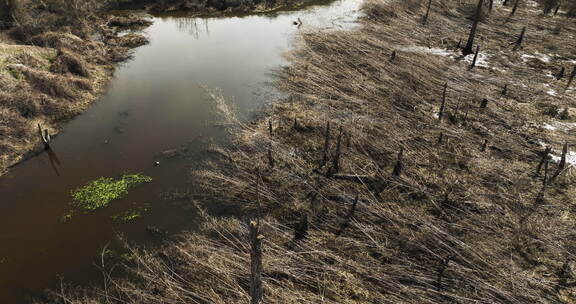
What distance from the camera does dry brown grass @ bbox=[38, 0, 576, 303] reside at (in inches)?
340

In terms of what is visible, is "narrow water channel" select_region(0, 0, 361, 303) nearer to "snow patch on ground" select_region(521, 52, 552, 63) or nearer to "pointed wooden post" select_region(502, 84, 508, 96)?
"pointed wooden post" select_region(502, 84, 508, 96)

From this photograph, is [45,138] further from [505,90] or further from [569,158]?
[505,90]

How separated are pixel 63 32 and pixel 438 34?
87.3ft

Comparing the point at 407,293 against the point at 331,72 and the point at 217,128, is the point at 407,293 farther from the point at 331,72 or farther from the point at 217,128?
the point at 331,72

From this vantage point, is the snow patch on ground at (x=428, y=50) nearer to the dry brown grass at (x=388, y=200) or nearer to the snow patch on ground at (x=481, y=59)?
the snow patch on ground at (x=481, y=59)

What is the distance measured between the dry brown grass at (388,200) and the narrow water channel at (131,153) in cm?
111

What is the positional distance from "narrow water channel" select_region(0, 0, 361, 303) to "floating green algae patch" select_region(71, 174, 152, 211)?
0.95 ft

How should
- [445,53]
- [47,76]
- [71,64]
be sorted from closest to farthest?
[47,76] < [71,64] < [445,53]

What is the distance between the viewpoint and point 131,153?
1434cm

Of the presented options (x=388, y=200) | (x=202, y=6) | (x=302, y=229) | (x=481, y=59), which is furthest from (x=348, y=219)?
(x=202, y=6)

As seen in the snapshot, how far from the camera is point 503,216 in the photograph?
10539mm

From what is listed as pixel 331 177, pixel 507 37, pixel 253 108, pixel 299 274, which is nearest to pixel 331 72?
pixel 253 108

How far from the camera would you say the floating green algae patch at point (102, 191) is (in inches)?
471

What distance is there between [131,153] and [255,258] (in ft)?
34.2
